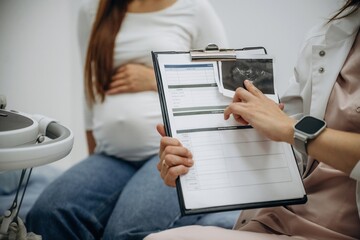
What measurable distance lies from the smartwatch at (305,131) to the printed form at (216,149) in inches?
4.8

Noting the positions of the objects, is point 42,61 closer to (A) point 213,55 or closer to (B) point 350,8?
(A) point 213,55

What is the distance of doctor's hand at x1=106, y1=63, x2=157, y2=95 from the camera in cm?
118

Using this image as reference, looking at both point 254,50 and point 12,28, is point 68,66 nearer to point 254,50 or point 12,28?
point 12,28

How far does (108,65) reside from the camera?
1.23 metres

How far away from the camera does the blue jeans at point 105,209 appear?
0.98 metres

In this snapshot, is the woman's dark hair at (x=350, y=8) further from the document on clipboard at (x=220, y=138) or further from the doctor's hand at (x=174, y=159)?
the doctor's hand at (x=174, y=159)

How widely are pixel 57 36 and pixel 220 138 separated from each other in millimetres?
1100

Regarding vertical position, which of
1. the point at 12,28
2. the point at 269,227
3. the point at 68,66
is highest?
the point at 12,28

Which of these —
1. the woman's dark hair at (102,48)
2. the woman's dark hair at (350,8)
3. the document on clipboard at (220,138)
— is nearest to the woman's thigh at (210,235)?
the document on clipboard at (220,138)

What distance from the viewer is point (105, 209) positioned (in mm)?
1103

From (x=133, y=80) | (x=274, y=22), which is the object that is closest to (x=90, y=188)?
(x=133, y=80)

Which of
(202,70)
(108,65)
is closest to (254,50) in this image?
(202,70)

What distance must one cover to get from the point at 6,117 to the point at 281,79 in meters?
0.62

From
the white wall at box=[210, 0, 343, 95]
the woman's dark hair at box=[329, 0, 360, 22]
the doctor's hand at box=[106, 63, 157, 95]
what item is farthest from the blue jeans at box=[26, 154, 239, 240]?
the woman's dark hair at box=[329, 0, 360, 22]
